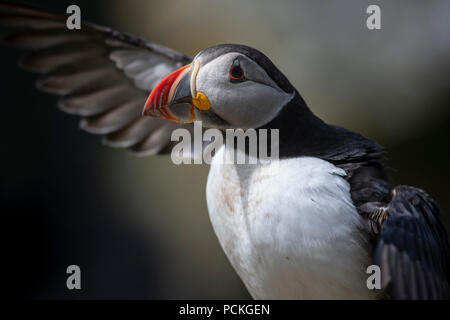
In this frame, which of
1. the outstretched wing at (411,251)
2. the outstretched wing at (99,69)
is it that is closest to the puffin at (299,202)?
the outstretched wing at (411,251)

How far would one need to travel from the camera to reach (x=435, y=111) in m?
2.96

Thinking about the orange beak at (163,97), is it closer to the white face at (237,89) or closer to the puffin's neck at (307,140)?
the white face at (237,89)

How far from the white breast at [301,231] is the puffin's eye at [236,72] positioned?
0.25 meters

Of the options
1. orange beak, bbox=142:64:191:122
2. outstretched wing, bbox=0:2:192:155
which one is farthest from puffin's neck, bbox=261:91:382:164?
outstretched wing, bbox=0:2:192:155

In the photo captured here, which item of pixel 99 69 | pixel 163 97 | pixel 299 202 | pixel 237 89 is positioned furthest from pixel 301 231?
pixel 99 69

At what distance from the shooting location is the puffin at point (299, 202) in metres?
1.21

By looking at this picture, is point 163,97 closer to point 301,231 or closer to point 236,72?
point 236,72

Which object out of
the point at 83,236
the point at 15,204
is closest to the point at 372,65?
the point at 83,236

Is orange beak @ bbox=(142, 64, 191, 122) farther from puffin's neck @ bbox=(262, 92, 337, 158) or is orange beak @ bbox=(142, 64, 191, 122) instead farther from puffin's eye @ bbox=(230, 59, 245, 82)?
puffin's neck @ bbox=(262, 92, 337, 158)

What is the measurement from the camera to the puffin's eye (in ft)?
4.26

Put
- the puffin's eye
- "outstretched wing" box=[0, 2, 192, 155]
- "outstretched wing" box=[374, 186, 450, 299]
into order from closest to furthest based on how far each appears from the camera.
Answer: "outstretched wing" box=[374, 186, 450, 299]
the puffin's eye
"outstretched wing" box=[0, 2, 192, 155]

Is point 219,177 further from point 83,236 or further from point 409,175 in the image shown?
point 83,236

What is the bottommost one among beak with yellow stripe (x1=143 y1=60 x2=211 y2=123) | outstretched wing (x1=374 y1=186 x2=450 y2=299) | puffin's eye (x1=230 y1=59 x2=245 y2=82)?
outstretched wing (x1=374 y1=186 x2=450 y2=299)

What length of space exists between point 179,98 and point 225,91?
13 centimetres
